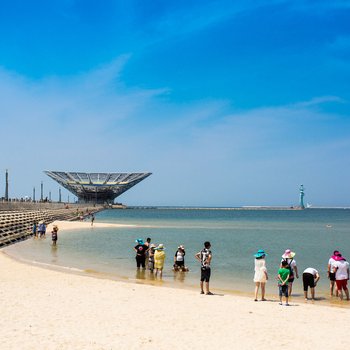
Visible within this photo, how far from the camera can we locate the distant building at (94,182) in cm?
14562

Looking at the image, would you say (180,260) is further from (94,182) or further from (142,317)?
(94,182)

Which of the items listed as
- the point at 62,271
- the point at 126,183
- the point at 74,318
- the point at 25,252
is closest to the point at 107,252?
the point at 25,252

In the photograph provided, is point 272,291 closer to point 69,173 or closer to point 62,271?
point 62,271

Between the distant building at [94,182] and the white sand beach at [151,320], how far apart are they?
5336 inches

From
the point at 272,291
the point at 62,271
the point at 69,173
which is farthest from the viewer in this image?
the point at 69,173

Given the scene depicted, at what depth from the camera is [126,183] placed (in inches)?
5802

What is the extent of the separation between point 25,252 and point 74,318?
14956 millimetres

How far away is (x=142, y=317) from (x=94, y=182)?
468 ft

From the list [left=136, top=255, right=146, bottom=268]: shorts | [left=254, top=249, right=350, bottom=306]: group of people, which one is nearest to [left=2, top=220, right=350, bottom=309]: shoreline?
[left=254, top=249, right=350, bottom=306]: group of people

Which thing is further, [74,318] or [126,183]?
[126,183]

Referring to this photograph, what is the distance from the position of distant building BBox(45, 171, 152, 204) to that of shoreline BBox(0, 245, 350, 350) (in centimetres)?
13532

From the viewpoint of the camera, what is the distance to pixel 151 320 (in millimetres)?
8930

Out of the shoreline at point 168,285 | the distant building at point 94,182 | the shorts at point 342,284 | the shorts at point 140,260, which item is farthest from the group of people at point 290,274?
the distant building at point 94,182

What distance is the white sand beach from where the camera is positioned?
741 cm
